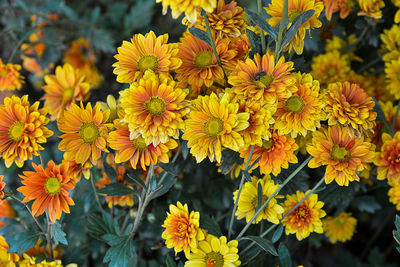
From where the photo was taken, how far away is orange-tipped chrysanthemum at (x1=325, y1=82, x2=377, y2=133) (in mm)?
916

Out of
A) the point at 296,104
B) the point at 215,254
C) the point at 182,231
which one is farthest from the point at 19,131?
the point at 296,104

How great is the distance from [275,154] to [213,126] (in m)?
0.20

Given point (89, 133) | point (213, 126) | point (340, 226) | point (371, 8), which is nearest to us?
point (213, 126)

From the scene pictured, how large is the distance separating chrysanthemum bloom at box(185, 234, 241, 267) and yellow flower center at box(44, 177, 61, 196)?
0.38 metres

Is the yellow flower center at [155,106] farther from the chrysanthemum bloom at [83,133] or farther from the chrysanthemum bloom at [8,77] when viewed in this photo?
the chrysanthemum bloom at [8,77]

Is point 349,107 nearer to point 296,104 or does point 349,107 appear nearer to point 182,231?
point 296,104

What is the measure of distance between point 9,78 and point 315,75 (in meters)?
1.09

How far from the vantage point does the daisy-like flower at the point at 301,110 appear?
0.91 m

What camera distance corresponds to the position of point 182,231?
3.10ft

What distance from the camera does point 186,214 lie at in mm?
955

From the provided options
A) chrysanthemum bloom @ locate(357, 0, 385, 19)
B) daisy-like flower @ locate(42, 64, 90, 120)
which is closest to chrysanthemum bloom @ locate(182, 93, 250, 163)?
daisy-like flower @ locate(42, 64, 90, 120)

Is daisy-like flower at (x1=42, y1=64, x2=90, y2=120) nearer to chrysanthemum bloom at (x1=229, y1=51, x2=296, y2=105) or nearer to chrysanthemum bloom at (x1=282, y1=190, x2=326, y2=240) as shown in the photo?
chrysanthemum bloom at (x1=229, y1=51, x2=296, y2=105)

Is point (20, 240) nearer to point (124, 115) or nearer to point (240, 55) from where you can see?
point (124, 115)

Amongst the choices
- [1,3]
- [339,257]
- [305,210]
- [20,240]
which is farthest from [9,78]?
[339,257]
